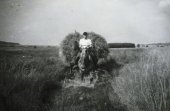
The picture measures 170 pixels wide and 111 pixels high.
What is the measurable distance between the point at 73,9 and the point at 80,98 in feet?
5.22

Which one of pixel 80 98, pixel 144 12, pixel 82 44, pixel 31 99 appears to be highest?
pixel 144 12

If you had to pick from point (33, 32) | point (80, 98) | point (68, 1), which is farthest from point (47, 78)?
point (68, 1)

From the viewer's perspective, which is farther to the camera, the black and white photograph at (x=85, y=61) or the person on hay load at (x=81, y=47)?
the person on hay load at (x=81, y=47)

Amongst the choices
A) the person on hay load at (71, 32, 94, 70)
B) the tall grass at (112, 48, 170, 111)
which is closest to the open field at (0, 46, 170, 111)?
the tall grass at (112, 48, 170, 111)

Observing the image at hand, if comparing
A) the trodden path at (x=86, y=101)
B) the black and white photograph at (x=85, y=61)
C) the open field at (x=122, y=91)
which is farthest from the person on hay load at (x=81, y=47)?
the open field at (x=122, y=91)

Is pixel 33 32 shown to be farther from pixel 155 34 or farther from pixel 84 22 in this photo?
pixel 155 34

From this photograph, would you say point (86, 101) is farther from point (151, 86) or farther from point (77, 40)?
point (77, 40)

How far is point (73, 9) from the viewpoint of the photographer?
3547 mm

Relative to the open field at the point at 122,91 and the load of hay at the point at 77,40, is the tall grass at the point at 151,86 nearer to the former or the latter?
the open field at the point at 122,91

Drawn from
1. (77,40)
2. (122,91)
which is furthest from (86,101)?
(77,40)

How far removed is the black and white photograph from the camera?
186 centimetres

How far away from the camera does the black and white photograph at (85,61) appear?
1863 mm

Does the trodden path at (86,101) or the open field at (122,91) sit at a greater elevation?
the open field at (122,91)

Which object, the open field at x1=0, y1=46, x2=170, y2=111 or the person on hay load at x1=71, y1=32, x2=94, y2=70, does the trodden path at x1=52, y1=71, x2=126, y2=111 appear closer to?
the open field at x1=0, y1=46, x2=170, y2=111
